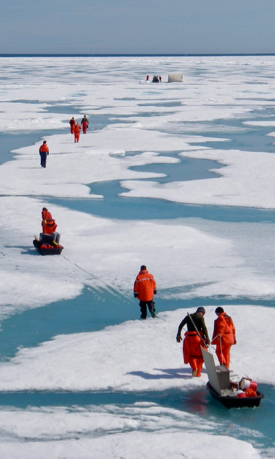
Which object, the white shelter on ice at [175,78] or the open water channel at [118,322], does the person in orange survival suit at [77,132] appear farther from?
the white shelter on ice at [175,78]

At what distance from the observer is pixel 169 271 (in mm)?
12297

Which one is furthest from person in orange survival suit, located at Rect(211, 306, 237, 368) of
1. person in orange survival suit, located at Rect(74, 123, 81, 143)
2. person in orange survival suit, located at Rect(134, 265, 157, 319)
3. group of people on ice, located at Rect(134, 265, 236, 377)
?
person in orange survival suit, located at Rect(74, 123, 81, 143)

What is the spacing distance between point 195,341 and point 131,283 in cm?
357

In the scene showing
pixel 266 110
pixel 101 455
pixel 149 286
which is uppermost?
pixel 266 110

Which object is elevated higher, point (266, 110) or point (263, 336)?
point (266, 110)

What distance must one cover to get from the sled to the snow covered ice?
0.21 metres

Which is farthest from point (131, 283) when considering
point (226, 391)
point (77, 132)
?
point (77, 132)

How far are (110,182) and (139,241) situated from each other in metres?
7.05

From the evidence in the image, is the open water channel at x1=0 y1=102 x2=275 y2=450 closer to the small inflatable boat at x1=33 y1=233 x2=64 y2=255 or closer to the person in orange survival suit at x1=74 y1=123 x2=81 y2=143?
the small inflatable boat at x1=33 y1=233 x2=64 y2=255

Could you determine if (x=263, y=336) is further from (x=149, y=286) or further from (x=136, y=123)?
(x=136, y=123)

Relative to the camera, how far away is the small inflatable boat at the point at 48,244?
13336 mm

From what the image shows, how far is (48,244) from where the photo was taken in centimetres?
1346

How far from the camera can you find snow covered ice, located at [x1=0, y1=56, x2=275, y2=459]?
6.92m

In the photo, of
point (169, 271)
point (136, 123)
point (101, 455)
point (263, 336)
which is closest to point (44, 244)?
A: point (169, 271)
